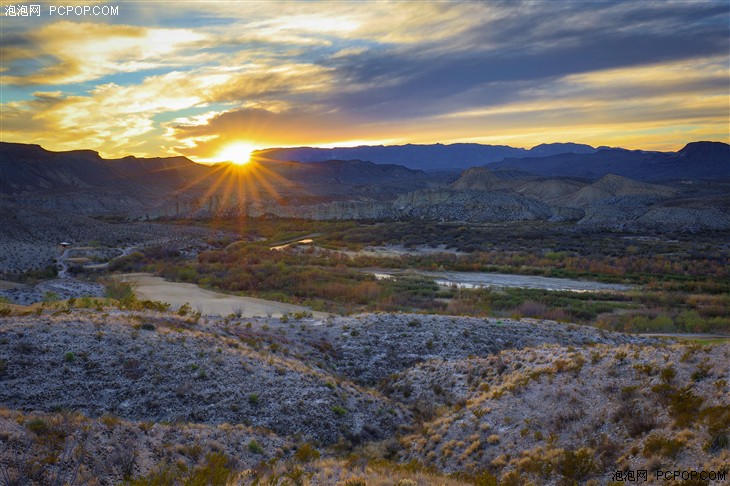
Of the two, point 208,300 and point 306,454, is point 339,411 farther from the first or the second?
point 208,300

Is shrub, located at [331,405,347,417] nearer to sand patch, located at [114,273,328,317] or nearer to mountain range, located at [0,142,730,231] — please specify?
sand patch, located at [114,273,328,317]

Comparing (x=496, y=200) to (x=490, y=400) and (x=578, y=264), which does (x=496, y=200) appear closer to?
(x=578, y=264)

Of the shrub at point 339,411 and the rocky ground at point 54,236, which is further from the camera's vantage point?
the rocky ground at point 54,236

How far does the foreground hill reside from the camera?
25.3 ft

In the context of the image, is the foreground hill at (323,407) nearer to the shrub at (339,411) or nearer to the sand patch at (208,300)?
the shrub at (339,411)

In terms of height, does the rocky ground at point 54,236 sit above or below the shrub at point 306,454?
above

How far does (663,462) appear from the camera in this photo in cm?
735

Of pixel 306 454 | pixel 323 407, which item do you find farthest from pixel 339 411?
pixel 306 454

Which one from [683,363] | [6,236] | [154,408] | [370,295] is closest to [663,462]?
[683,363]

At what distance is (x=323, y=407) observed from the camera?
11.8 meters

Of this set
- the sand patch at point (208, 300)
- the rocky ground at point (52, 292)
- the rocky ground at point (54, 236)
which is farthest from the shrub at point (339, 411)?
the rocky ground at point (54, 236)

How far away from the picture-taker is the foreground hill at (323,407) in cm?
770

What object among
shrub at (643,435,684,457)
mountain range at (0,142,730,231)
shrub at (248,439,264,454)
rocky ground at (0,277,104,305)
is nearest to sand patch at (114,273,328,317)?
rocky ground at (0,277,104,305)

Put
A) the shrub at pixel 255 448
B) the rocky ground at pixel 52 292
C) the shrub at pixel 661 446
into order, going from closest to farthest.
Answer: the shrub at pixel 661 446 → the shrub at pixel 255 448 → the rocky ground at pixel 52 292
